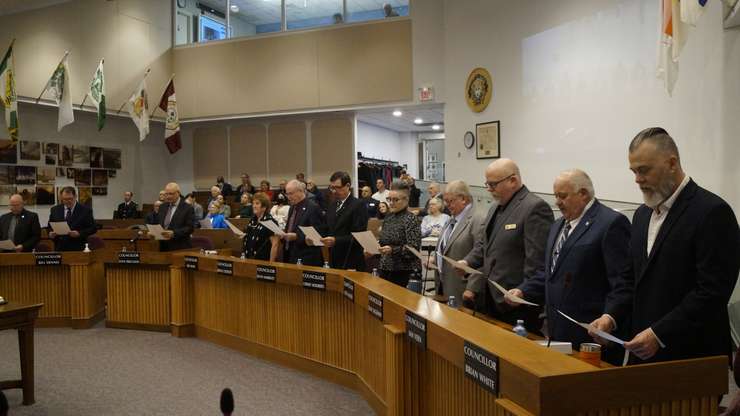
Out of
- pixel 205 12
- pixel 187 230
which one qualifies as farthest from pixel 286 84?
pixel 187 230

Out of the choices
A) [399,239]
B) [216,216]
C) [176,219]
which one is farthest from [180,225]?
[216,216]

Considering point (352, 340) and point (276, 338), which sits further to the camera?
point (276, 338)

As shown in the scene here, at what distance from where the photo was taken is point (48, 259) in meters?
6.30

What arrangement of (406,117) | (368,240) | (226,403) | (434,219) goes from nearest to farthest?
(226,403) < (368,240) < (434,219) < (406,117)

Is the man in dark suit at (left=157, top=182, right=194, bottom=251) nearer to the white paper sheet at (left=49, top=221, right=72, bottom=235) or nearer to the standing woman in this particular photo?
the white paper sheet at (left=49, top=221, right=72, bottom=235)

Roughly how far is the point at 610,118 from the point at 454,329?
600 cm

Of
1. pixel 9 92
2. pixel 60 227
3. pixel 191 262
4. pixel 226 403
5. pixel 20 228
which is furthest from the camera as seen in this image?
pixel 9 92

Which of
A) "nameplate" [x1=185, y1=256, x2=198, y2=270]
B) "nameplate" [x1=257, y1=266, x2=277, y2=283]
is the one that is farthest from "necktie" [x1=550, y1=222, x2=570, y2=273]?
"nameplate" [x1=185, y1=256, x2=198, y2=270]

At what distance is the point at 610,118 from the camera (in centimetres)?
746

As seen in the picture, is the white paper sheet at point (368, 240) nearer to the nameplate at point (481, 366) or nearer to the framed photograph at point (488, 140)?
the nameplate at point (481, 366)

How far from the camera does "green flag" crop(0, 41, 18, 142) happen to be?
891 centimetres

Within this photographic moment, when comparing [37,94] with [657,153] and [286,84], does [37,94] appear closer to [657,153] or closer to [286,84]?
[286,84]

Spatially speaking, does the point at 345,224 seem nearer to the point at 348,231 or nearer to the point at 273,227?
the point at 348,231

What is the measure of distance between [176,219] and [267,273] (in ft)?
7.02
